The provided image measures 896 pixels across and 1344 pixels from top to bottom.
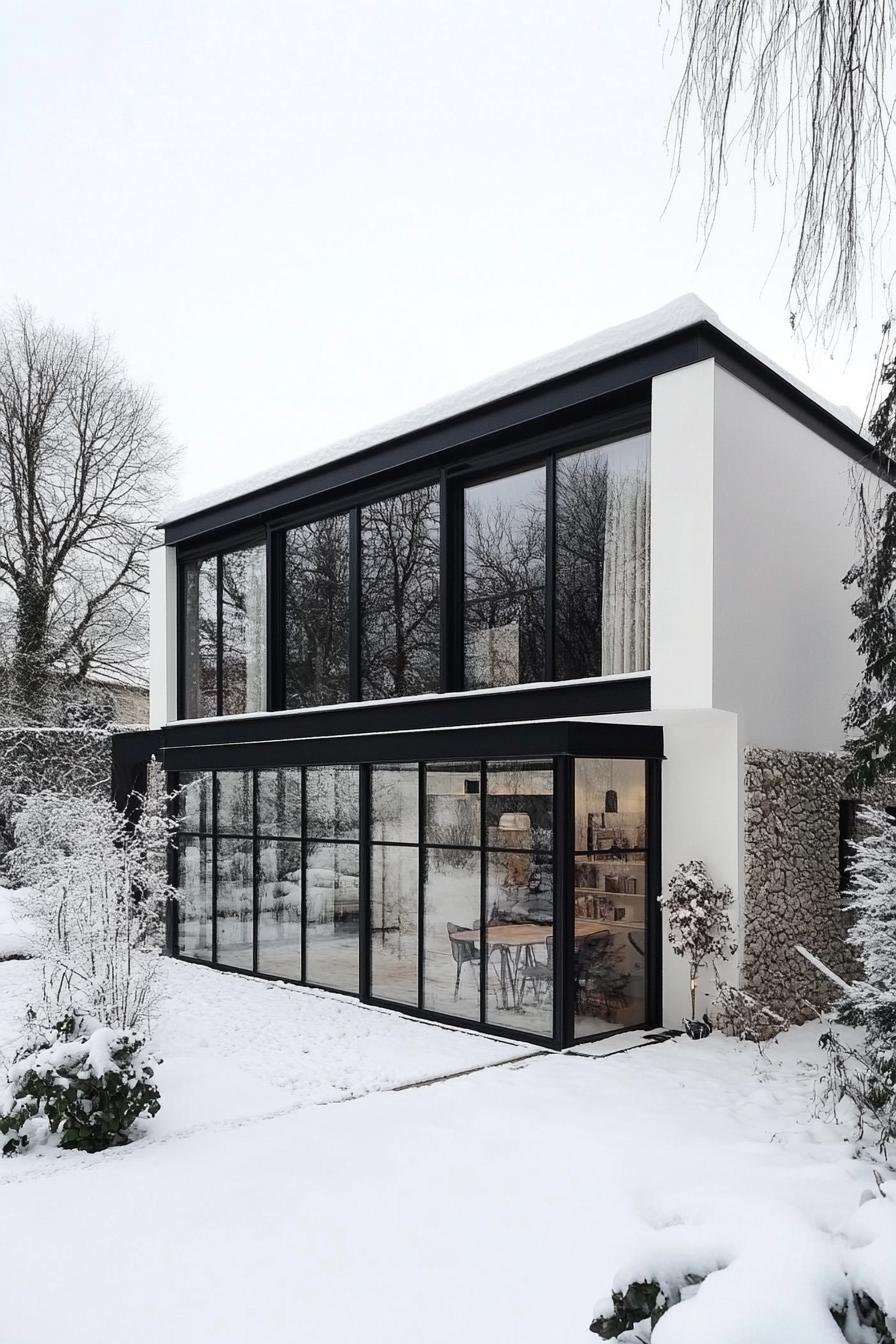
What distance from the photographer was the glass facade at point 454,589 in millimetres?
8125

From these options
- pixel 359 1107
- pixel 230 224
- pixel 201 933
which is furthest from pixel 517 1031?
pixel 230 224

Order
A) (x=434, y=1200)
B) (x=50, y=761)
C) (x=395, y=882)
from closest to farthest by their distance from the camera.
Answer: (x=434, y=1200) → (x=395, y=882) → (x=50, y=761)

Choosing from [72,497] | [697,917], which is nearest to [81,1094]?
[697,917]

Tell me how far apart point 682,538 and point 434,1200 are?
4.76 metres

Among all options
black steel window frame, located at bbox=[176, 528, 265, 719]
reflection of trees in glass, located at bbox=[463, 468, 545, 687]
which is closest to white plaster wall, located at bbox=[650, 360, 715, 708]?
reflection of trees in glass, located at bbox=[463, 468, 545, 687]

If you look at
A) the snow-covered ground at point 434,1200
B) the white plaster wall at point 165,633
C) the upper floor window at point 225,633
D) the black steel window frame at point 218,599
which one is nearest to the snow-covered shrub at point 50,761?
the white plaster wall at point 165,633

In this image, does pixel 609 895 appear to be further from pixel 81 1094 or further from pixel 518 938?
pixel 81 1094

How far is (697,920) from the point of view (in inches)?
291

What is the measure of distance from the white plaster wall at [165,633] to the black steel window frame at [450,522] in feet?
5.89

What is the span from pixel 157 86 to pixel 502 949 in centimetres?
618

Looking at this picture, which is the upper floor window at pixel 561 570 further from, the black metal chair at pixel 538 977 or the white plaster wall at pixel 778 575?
the black metal chair at pixel 538 977

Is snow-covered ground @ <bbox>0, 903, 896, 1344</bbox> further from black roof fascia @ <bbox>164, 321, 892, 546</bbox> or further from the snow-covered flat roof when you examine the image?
the snow-covered flat roof

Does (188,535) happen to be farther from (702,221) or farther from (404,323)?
(404,323)

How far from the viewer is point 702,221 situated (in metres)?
2.40
